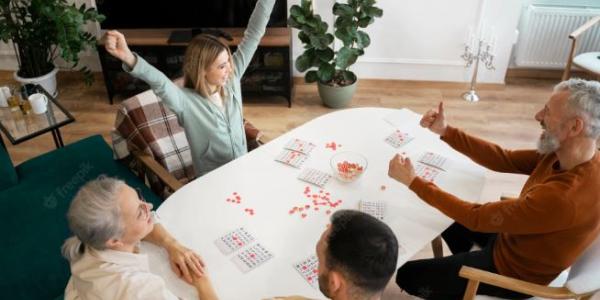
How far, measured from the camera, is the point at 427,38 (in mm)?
4391

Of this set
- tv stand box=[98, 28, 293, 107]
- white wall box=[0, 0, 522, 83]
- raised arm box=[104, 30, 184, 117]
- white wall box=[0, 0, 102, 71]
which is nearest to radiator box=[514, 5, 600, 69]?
white wall box=[0, 0, 522, 83]

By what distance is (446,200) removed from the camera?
6.33 ft

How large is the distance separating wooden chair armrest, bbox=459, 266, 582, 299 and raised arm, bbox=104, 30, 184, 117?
139cm

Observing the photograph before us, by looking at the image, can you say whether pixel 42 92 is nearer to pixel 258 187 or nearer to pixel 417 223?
pixel 258 187

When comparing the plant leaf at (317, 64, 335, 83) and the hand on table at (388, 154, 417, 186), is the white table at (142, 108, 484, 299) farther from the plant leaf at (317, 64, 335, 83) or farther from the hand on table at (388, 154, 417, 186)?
the plant leaf at (317, 64, 335, 83)

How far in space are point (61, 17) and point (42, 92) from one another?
2.28 feet

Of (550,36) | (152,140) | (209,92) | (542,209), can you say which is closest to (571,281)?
(542,209)

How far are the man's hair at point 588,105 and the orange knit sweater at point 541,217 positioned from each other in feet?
0.41

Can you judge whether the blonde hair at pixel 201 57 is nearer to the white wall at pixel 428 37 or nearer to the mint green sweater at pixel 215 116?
the mint green sweater at pixel 215 116

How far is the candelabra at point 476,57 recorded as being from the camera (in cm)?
430

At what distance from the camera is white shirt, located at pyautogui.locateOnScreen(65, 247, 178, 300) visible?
1.53 m

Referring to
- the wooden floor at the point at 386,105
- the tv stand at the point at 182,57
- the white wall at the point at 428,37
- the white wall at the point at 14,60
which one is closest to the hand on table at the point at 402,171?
the wooden floor at the point at 386,105

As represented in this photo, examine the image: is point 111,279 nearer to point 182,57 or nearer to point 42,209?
point 42,209

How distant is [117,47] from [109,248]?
0.78m
